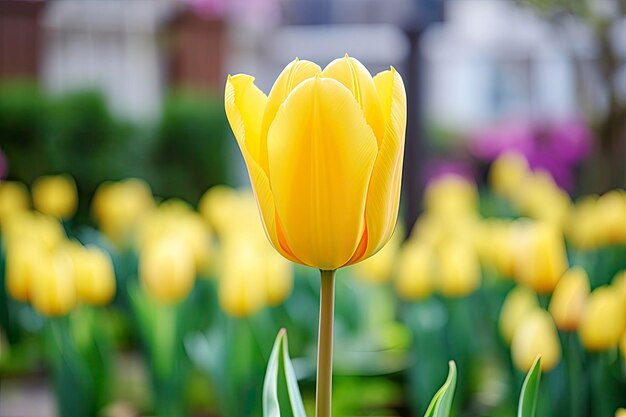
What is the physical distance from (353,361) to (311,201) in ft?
4.14

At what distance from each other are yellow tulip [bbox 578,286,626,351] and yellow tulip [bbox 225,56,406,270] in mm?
617

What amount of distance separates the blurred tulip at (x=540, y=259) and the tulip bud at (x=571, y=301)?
0.08 m

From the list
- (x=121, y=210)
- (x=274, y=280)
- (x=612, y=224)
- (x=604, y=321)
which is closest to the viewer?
(x=604, y=321)

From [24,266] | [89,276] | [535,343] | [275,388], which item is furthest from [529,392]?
[24,266]

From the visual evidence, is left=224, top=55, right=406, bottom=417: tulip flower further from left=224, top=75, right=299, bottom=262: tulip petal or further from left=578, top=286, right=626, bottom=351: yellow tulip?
left=578, top=286, right=626, bottom=351: yellow tulip

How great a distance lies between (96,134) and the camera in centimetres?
387

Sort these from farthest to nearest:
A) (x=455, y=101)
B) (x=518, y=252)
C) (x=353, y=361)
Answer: (x=455, y=101) → (x=353, y=361) → (x=518, y=252)

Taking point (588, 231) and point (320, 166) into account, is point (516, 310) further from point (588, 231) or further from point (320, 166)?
point (320, 166)

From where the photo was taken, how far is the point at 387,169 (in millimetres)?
631

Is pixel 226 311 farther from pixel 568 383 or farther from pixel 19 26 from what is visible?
pixel 19 26

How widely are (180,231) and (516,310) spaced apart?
2.34ft

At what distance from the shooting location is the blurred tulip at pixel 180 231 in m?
1.87

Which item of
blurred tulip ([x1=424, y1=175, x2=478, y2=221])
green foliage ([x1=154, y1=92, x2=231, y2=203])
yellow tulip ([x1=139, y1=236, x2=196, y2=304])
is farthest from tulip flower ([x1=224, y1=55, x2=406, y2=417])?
green foliage ([x1=154, y1=92, x2=231, y2=203])

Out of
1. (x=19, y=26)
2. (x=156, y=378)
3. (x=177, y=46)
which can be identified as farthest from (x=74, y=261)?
(x=177, y=46)
